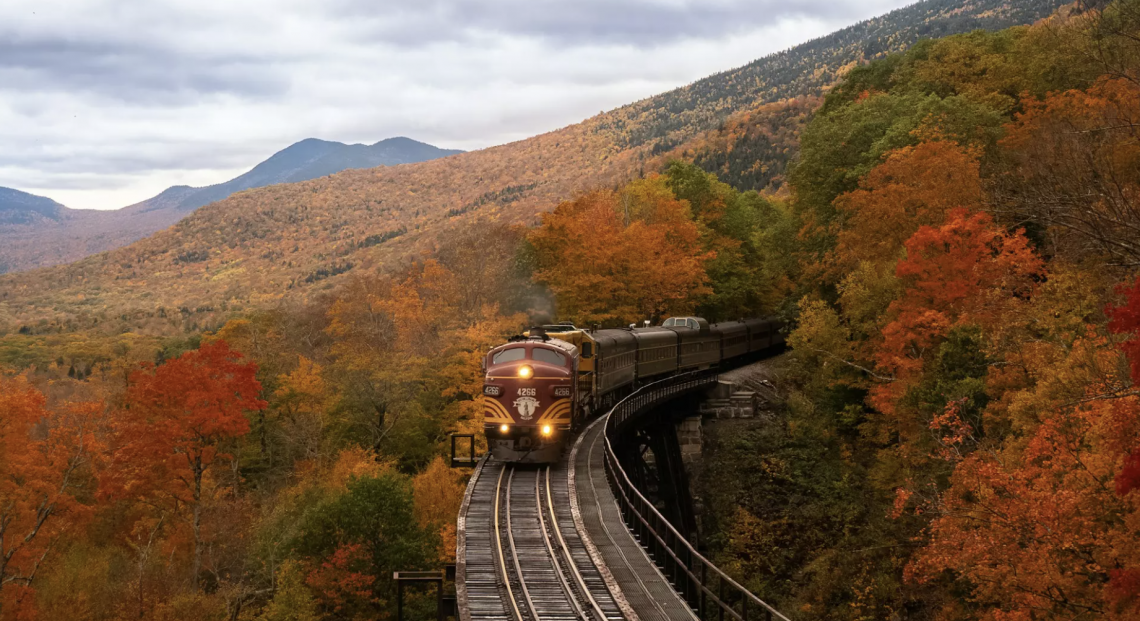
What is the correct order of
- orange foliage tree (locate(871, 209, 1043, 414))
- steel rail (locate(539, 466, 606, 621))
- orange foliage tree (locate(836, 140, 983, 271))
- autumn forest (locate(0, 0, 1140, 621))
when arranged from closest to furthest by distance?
1. steel rail (locate(539, 466, 606, 621))
2. autumn forest (locate(0, 0, 1140, 621))
3. orange foliage tree (locate(871, 209, 1043, 414))
4. orange foliage tree (locate(836, 140, 983, 271))

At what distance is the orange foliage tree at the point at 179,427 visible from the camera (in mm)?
39469

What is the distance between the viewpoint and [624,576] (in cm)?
1802

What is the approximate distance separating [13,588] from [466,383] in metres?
23.2

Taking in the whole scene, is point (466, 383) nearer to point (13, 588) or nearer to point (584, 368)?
point (584, 368)

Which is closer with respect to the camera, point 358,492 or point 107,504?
point 358,492

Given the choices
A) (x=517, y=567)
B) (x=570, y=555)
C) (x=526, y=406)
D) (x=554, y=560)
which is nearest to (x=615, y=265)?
(x=526, y=406)

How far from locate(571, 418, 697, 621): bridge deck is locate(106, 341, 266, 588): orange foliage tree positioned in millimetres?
20923

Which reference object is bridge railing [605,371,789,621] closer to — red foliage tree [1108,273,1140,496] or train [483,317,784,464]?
train [483,317,784,464]

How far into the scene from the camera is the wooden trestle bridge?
16172 mm

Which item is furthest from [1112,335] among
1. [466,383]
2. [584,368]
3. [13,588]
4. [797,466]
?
[13,588]

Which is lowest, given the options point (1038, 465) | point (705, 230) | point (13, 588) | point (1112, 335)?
point (13, 588)

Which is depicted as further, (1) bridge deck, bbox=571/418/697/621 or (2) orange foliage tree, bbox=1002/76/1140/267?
(1) bridge deck, bbox=571/418/697/621

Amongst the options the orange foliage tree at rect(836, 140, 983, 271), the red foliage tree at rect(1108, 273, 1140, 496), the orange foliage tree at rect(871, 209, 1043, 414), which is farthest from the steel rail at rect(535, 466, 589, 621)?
the orange foliage tree at rect(836, 140, 983, 271)

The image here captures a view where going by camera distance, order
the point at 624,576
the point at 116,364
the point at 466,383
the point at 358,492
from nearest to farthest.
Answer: the point at 624,576
the point at 358,492
the point at 466,383
the point at 116,364
